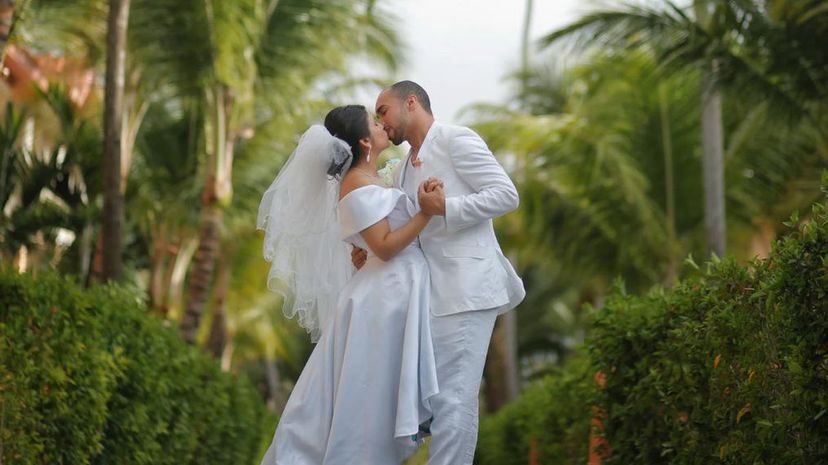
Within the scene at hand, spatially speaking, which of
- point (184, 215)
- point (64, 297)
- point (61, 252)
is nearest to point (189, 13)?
point (61, 252)

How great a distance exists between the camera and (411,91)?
5.78m

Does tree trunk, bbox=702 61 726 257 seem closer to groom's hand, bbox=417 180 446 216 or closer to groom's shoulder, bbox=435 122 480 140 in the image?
groom's shoulder, bbox=435 122 480 140

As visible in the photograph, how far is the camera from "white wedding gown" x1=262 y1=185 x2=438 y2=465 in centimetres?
→ 535

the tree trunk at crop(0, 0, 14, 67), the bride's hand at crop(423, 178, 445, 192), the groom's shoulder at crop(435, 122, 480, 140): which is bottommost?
the bride's hand at crop(423, 178, 445, 192)

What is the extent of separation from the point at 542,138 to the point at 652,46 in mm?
7213

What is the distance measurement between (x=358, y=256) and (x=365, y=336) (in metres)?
0.63

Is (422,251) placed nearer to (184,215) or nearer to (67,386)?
(67,386)

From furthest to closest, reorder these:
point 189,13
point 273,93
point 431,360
Answer: point 273,93 < point 189,13 < point 431,360

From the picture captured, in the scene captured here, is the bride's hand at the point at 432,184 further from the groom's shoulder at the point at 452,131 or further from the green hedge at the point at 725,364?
the green hedge at the point at 725,364

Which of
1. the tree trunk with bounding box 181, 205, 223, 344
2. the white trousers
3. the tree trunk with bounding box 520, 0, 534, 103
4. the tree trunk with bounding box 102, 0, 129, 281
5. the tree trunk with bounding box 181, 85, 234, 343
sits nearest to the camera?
the white trousers

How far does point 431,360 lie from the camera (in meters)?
5.31

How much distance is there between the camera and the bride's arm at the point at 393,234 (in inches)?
215

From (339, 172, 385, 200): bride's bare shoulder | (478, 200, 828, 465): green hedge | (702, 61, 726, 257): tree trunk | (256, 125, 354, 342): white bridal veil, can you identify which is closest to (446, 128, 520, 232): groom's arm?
(339, 172, 385, 200): bride's bare shoulder

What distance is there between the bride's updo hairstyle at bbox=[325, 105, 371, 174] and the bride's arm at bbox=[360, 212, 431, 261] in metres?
0.39
